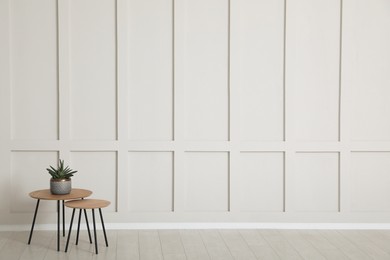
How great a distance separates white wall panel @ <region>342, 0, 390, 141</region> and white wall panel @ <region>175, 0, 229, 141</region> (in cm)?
114

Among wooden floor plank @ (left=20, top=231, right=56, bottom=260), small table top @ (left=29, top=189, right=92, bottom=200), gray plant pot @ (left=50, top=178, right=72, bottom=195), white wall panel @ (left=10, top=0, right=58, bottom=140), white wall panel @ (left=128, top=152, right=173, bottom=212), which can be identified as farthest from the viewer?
white wall panel @ (left=128, top=152, right=173, bottom=212)

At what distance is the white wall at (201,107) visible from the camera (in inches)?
204

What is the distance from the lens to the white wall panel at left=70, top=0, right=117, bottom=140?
5.18m

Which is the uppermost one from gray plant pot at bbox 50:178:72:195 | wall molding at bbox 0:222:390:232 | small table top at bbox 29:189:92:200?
gray plant pot at bbox 50:178:72:195

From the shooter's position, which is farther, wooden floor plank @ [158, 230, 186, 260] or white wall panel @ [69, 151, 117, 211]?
white wall panel @ [69, 151, 117, 211]

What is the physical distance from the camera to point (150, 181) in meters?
5.27

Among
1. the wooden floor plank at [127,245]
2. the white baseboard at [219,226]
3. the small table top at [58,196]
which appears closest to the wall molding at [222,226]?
the white baseboard at [219,226]

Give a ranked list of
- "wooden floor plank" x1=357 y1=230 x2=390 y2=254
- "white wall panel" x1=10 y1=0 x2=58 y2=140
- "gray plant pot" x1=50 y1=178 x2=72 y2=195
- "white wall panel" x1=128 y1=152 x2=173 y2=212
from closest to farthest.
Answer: "gray plant pot" x1=50 y1=178 x2=72 y2=195 → "wooden floor plank" x1=357 y1=230 x2=390 y2=254 → "white wall panel" x1=10 y1=0 x2=58 y2=140 → "white wall panel" x1=128 y1=152 x2=173 y2=212

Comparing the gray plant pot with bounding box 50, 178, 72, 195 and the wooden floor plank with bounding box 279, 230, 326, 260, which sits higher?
the gray plant pot with bounding box 50, 178, 72, 195

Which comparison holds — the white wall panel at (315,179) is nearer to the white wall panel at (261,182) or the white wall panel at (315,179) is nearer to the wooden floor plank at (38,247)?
the white wall panel at (261,182)

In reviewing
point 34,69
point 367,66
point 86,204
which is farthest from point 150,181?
point 367,66

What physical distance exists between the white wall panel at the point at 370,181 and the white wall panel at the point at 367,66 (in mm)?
182

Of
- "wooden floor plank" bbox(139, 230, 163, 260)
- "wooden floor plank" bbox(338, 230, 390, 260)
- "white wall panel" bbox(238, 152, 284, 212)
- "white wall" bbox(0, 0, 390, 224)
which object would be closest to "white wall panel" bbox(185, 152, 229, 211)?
"white wall" bbox(0, 0, 390, 224)

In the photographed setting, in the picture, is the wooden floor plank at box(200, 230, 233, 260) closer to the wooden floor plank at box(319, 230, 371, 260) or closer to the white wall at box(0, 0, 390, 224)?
the white wall at box(0, 0, 390, 224)
